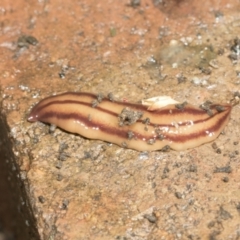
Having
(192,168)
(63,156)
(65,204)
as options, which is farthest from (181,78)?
(65,204)

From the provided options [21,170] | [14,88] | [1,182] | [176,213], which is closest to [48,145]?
[21,170]

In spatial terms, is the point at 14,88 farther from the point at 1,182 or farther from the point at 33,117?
the point at 1,182

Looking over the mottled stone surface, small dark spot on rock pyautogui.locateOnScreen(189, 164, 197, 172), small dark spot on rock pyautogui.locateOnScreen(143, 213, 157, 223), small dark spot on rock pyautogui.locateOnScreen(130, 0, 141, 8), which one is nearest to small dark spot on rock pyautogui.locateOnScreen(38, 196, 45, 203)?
the mottled stone surface

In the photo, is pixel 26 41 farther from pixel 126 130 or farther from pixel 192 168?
pixel 192 168

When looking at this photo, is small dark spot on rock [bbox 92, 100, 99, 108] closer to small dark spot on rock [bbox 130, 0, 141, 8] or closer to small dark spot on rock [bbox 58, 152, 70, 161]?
small dark spot on rock [bbox 58, 152, 70, 161]

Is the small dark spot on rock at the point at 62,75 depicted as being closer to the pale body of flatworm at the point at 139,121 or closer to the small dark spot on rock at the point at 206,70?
the pale body of flatworm at the point at 139,121

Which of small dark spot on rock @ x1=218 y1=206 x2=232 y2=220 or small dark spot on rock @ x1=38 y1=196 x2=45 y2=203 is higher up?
small dark spot on rock @ x1=218 y1=206 x2=232 y2=220
